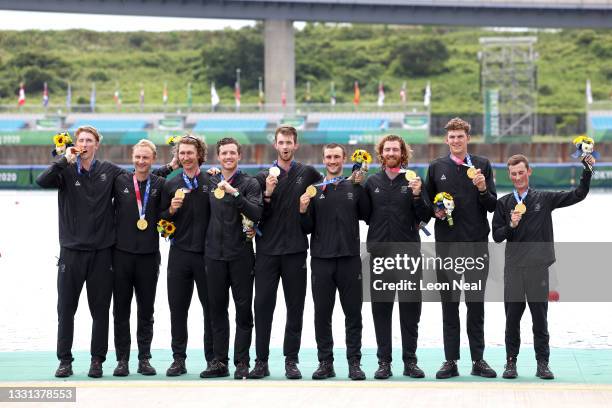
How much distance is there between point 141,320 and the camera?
32.1 ft

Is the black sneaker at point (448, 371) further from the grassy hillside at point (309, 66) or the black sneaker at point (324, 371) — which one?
the grassy hillside at point (309, 66)

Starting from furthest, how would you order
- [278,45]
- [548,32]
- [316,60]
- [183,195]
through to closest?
[548,32]
[316,60]
[278,45]
[183,195]

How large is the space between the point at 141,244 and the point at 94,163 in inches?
31.3

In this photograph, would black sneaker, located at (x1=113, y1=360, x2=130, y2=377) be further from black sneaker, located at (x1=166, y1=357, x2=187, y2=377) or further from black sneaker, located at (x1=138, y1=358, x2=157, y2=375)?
black sneaker, located at (x1=166, y1=357, x2=187, y2=377)

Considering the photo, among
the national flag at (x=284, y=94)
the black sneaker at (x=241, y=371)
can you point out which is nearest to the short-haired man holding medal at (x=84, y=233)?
the black sneaker at (x=241, y=371)

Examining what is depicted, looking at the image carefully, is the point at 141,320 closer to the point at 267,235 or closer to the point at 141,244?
the point at 141,244

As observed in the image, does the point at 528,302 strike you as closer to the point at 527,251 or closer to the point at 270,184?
the point at 527,251

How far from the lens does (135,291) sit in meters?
9.68

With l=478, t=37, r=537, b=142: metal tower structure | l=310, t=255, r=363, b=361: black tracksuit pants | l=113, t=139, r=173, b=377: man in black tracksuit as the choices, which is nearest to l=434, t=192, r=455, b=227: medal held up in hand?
l=310, t=255, r=363, b=361: black tracksuit pants

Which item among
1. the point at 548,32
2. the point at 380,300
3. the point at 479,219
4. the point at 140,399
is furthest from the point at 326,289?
the point at 548,32

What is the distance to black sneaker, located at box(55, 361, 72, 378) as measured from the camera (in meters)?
9.35

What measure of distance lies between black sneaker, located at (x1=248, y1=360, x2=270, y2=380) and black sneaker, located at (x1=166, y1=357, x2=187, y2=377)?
59 centimetres

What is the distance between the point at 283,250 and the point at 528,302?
206cm

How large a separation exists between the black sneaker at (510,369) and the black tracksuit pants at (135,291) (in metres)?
2.97
